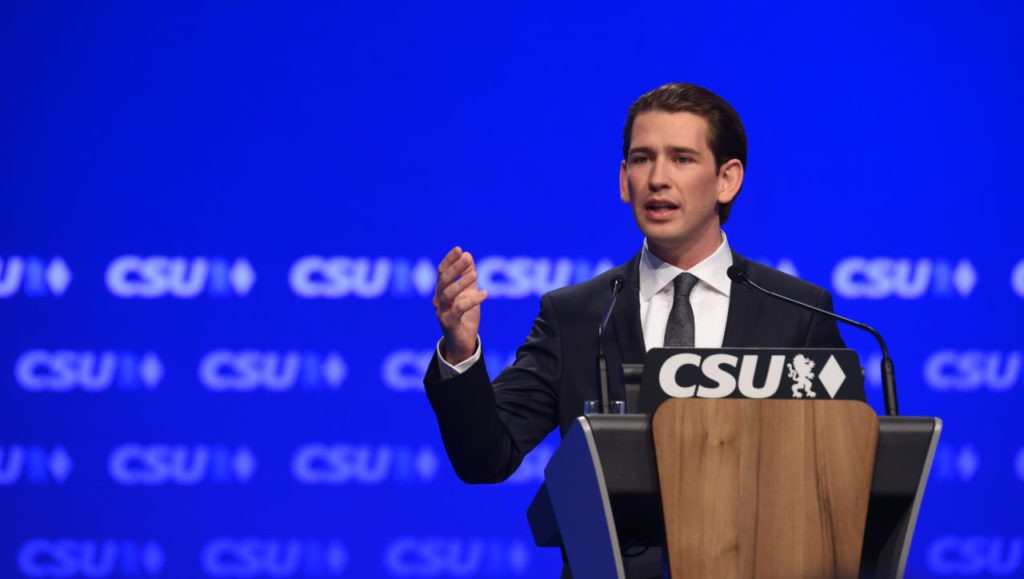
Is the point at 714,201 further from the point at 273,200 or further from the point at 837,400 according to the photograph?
the point at 273,200

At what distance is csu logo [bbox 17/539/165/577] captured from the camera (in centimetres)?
388

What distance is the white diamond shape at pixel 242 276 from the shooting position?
3908 mm

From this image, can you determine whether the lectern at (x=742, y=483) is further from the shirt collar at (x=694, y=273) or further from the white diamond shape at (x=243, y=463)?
the white diamond shape at (x=243, y=463)

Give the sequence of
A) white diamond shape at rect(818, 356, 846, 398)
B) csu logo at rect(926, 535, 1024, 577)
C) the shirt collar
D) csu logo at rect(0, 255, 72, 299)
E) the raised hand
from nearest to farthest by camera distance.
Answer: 1. white diamond shape at rect(818, 356, 846, 398)
2. the raised hand
3. the shirt collar
4. csu logo at rect(926, 535, 1024, 577)
5. csu logo at rect(0, 255, 72, 299)

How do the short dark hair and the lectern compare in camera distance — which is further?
the short dark hair

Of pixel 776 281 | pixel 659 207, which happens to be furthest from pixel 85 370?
pixel 776 281

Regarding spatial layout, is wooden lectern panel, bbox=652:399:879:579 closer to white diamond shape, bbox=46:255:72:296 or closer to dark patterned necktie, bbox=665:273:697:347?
dark patterned necktie, bbox=665:273:697:347

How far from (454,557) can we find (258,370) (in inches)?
33.5

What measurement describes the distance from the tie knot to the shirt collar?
12mm

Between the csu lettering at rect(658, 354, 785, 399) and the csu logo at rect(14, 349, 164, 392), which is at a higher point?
the csu logo at rect(14, 349, 164, 392)

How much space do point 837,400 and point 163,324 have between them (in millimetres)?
2780

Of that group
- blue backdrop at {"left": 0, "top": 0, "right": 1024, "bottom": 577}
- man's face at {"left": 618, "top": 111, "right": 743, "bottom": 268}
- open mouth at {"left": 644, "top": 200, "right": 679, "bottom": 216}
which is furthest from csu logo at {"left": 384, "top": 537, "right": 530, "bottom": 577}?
open mouth at {"left": 644, "top": 200, "right": 679, "bottom": 216}

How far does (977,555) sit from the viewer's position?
3.84 metres

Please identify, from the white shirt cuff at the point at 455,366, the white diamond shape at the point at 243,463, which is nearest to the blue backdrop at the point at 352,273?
the white diamond shape at the point at 243,463
